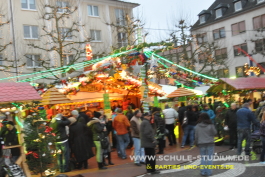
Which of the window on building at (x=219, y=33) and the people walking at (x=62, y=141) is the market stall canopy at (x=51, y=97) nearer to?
the people walking at (x=62, y=141)

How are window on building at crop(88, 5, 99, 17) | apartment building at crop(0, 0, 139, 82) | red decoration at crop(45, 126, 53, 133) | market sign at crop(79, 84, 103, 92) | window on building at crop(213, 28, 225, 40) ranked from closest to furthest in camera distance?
red decoration at crop(45, 126, 53, 133) < market sign at crop(79, 84, 103, 92) < apartment building at crop(0, 0, 139, 82) < window on building at crop(88, 5, 99, 17) < window on building at crop(213, 28, 225, 40)

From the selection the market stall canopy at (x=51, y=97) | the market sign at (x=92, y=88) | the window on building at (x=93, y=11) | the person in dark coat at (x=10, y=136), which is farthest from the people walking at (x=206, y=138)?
the window on building at (x=93, y=11)

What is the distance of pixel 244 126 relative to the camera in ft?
28.2

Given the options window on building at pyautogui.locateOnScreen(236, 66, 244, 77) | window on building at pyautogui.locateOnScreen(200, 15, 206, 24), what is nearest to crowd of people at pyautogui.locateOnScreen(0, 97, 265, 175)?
window on building at pyautogui.locateOnScreen(236, 66, 244, 77)

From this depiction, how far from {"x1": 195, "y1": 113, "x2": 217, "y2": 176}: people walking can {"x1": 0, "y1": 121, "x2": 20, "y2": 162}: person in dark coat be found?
4.57 meters

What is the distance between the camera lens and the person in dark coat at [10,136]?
747cm

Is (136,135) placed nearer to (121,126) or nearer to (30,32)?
(121,126)

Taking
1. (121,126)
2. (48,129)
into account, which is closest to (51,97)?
(121,126)

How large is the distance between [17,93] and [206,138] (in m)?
4.83

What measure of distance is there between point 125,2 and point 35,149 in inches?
1009

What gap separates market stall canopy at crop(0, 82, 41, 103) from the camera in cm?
730

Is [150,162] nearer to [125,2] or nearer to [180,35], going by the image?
[180,35]

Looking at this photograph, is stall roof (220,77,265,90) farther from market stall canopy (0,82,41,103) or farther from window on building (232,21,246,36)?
window on building (232,21,246,36)

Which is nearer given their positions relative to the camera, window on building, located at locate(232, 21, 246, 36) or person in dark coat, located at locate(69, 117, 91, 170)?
person in dark coat, located at locate(69, 117, 91, 170)
